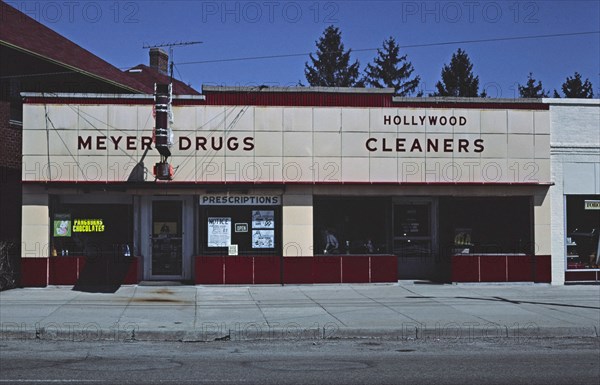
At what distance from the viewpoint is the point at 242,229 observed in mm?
19500

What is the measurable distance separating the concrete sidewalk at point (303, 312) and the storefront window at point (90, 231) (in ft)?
3.76

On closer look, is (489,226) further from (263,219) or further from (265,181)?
(265,181)

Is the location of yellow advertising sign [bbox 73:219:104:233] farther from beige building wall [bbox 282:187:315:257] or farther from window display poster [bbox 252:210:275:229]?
beige building wall [bbox 282:187:315:257]

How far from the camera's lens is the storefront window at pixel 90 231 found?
62.9 ft

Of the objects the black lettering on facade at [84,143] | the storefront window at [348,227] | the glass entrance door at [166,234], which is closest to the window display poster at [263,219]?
the storefront window at [348,227]

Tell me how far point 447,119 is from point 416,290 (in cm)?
469

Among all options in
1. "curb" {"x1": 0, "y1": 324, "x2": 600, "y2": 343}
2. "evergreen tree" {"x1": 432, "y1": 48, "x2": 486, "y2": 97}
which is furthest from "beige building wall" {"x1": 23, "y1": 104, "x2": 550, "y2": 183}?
"evergreen tree" {"x1": 432, "y1": 48, "x2": 486, "y2": 97}

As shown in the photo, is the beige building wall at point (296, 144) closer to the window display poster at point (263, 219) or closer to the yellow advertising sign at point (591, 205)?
the window display poster at point (263, 219)

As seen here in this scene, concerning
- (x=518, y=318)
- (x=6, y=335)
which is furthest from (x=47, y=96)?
(x=518, y=318)

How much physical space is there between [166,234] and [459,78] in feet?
151

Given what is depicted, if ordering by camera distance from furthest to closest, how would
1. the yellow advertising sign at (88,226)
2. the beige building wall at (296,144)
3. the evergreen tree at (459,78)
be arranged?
the evergreen tree at (459,78), the yellow advertising sign at (88,226), the beige building wall at (296,144)

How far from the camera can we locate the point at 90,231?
63.4 ft

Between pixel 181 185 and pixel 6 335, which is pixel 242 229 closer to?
pixel 181 185

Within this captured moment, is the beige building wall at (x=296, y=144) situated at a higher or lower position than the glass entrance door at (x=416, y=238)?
higher
